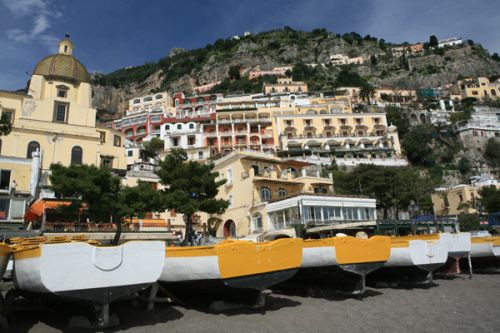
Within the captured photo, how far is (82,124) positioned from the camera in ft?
103

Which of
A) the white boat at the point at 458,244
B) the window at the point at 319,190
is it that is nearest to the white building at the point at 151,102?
the window at the point at 319,190

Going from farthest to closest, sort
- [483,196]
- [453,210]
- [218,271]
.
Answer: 1. [453,210]
2. [483,196]
3. [218,271]

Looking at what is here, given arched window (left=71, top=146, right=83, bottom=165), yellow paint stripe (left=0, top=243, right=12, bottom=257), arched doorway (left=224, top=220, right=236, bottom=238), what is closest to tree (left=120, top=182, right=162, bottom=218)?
yellow paint stripe (left=0, top=243, right=12, bottom=257)

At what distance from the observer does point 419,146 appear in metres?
67.2

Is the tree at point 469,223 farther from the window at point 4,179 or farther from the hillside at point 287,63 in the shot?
the hillside at point 287,63

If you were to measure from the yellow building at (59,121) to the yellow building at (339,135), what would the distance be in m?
35.3

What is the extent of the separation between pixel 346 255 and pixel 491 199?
140 feet

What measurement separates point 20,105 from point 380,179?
115 ft

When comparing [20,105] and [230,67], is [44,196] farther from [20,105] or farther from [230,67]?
[230,67]

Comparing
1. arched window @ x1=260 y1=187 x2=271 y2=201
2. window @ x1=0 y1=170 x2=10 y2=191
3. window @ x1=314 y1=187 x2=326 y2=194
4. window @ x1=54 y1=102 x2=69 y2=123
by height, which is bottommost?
arched window @ x1=260 y1=187 x2=271 y2=201

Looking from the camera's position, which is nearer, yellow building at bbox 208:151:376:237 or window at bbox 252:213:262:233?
yellow building at bbox 208:151:376:237

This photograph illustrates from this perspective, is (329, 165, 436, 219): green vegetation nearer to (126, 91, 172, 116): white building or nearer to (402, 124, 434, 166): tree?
(402, 124, 434, 166): tree

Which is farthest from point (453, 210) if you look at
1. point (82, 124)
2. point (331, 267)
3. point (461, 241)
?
point (82, 124)

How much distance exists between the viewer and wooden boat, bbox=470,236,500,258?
16.7 metres
